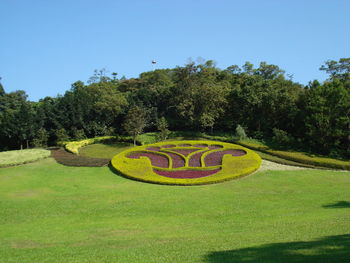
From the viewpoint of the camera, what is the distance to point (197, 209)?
15.3 m

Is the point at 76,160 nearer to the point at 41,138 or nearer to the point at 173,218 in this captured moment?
the point at 41,138

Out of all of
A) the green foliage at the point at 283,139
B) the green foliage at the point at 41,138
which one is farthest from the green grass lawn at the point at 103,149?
the green foliage at the point at 283,139

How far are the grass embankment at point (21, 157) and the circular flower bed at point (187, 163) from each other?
24.8 feet

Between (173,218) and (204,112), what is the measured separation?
25.6m

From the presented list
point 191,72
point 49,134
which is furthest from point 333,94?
point 49,134

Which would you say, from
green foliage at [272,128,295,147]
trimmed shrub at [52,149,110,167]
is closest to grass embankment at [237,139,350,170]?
green foliage at [272,128,295,147]

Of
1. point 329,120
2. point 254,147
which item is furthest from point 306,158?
point 329,120

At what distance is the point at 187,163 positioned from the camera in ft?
83.0

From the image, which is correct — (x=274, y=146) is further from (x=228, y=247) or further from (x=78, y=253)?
(x=78, y=253)

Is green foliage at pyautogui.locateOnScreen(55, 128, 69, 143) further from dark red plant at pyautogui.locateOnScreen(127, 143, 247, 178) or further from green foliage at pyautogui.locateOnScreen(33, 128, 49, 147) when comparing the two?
dark red plant at pyautogui.locateOnScreen(127, 143, 247, 178)

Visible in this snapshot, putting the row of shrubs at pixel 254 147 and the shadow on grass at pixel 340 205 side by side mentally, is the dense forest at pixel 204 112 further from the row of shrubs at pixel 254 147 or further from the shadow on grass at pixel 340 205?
the shadow on grass at pixel 340 205

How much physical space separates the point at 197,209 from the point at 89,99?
104 ft

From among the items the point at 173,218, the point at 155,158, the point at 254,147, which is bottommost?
the point at 173,218

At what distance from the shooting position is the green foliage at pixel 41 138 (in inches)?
1429
